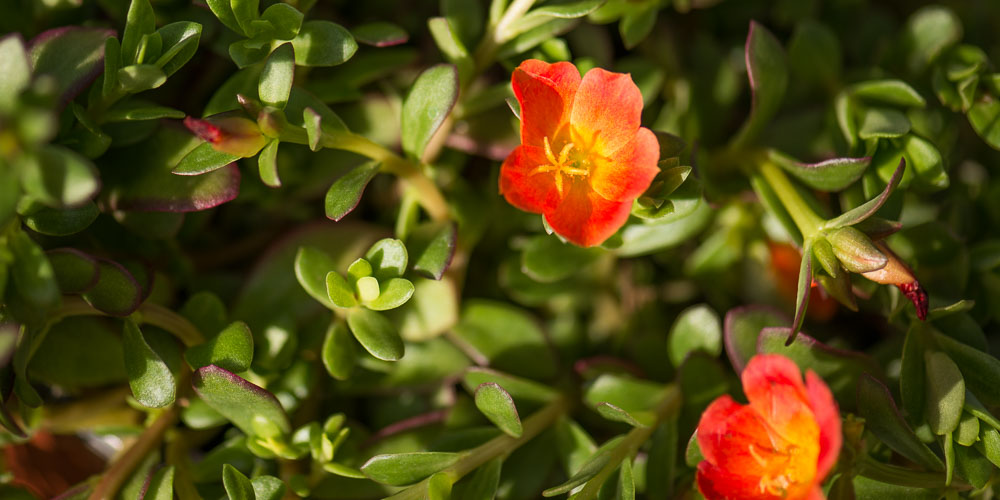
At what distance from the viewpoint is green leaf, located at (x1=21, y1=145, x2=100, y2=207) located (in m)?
0.80

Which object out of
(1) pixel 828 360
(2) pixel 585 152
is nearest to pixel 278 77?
(2) pixel 585 152

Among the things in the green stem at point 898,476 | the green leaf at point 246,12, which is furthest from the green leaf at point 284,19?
the green stem at point 898,476

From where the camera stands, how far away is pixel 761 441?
1068 mm

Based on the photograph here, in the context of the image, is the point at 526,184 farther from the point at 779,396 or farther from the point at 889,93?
the point at 889,93

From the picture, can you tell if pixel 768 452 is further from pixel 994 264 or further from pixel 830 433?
pixel 994 264

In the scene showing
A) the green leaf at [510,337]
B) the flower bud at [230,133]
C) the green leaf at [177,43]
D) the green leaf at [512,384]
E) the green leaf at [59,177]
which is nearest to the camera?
the green leaf at [59,177]

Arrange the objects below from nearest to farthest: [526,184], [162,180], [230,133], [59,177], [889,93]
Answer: [59,177]
[230,133]
[526,184]
[162,180]
[889,93]

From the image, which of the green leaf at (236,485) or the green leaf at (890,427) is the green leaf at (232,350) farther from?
the green leaf at (890,427)

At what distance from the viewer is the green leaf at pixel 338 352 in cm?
114

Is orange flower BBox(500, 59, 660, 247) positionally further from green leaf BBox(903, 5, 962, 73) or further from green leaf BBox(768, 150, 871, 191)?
green leaf BBox(903, 5, 962, 73)

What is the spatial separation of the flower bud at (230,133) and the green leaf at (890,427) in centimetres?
87

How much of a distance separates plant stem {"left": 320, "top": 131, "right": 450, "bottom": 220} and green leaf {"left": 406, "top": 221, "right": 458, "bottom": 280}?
3 centimetres

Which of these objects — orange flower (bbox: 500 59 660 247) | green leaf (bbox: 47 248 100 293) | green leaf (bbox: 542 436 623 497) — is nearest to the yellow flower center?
orange flower (bbox: 500 59 660 247)

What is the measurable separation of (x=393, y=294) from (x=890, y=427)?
0.70 m
